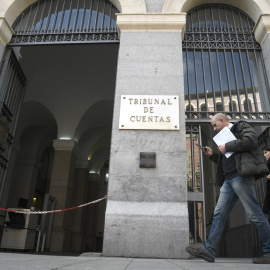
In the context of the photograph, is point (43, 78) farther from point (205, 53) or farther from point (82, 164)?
point (205, 53)

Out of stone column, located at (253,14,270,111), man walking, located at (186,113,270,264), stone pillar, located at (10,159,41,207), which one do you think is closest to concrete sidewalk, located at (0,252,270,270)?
man walking, located at (186,113,270,264)

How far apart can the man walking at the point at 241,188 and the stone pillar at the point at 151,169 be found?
805 mm

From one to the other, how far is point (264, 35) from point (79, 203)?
1024 cm

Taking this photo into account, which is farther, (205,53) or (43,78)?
(43,78)

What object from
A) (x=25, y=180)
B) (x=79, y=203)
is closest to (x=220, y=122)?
(x=79, y=203)

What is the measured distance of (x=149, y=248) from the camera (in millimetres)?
4047

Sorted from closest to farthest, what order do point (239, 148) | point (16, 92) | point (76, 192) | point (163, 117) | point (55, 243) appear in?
point (239, 148)
point (163, 117)
point (16, 92)
point (55, 243)
point (76, 192)

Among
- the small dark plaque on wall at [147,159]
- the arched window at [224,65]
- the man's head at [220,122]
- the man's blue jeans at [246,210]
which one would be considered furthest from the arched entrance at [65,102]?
the man's blue jeans at [246,210]

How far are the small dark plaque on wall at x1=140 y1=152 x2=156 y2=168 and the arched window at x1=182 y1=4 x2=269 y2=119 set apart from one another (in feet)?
5.24

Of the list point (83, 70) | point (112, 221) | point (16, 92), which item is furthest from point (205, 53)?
point (83, 70)

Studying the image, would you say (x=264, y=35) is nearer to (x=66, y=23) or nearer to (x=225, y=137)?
(x=225, y=137)

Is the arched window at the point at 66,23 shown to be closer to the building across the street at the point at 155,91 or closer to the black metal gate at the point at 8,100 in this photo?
the building across the street at the point at 155,91

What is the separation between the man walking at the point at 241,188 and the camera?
3279mm

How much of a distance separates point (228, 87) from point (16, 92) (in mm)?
5185
